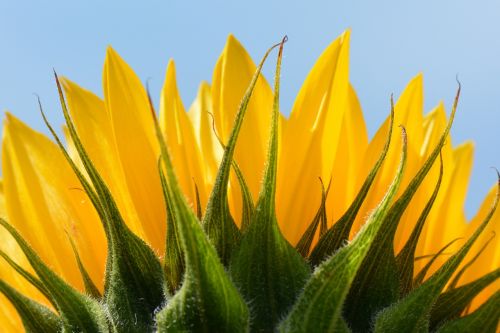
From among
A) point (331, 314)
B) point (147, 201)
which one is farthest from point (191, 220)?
point (147, 201)

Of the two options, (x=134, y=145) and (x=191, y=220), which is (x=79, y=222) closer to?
(x=134, y=145)

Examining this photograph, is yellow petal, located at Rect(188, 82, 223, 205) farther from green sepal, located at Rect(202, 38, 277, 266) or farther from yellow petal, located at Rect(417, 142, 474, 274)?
yellow petal, located at Rect(417, 142, 474, 274)

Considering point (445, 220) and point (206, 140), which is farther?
point (206, 140)

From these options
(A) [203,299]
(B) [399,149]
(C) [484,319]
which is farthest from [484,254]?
(A) [203,299]

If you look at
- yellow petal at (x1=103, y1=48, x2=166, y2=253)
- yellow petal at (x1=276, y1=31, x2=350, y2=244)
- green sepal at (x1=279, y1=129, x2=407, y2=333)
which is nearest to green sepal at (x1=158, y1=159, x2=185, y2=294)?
green sepal at (x1=279, y1=129, x2=407, y2=333)

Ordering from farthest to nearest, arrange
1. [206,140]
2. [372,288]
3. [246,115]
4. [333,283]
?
[206,140]
[246,115]
[372,288]
[333,283]

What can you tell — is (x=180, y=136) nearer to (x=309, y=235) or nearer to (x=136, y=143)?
(x=136, y=143)

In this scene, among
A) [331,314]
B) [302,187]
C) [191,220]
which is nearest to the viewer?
[191,220]
